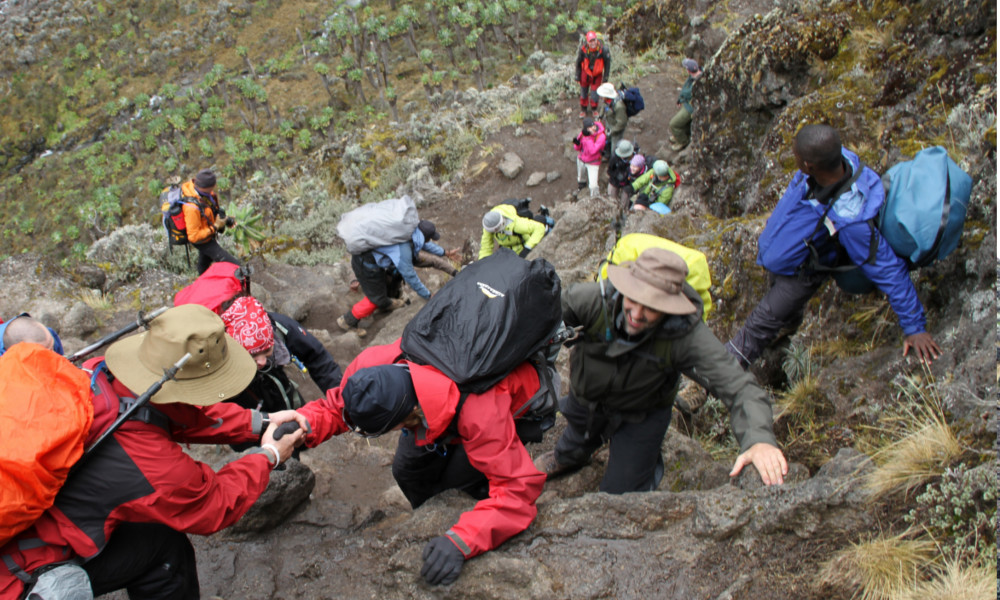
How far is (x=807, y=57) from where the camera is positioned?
7156 millimetres

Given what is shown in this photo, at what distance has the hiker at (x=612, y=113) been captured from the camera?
11.9 meters

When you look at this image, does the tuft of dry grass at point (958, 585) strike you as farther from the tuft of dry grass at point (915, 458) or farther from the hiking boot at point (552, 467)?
the hiking boot at point (552, 467)

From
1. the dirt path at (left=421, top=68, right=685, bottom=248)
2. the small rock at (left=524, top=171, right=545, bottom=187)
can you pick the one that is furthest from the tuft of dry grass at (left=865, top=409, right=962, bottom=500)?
the small rock at (left=524, top=171, right=545, bottom=187)

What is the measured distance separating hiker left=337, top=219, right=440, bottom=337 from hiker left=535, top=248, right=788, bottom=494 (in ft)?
13.4

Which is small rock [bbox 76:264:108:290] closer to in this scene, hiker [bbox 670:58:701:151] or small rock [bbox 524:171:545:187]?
small rock [bbox 524:171:545:187]

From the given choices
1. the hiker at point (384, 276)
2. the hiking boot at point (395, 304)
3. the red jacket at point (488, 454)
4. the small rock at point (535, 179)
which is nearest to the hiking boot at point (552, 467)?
the red jacket at point (488, 454)

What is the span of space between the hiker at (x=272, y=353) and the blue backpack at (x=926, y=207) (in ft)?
13.1

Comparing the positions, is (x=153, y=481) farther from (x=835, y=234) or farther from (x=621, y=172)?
(x=621, y=172)

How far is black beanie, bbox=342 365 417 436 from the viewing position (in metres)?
2.85

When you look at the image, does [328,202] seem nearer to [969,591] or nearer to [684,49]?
[684,49]

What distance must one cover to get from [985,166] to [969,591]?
3.14 meters

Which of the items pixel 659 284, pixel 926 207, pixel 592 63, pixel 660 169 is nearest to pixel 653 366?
pixel 659 284

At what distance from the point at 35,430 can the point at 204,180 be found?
6.24m

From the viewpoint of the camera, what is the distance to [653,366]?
3.37 meters
